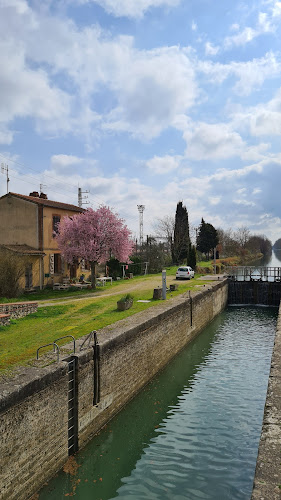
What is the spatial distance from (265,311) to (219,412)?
20.5 m

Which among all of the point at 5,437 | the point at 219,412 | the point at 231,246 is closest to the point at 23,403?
the point at 5,437

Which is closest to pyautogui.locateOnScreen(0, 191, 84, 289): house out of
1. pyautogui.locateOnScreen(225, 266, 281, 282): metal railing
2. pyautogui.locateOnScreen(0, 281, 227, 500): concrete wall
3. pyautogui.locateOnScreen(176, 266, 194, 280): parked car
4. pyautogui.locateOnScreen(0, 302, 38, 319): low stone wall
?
pyautogui.locateOnScreen(0, 302, 38, 319): low stone wall

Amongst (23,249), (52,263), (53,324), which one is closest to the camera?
(53,324)

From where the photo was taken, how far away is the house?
24.8 metres

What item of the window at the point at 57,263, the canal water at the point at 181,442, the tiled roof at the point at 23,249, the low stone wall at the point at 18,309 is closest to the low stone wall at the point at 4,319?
the low stone wall at the point at 18,309

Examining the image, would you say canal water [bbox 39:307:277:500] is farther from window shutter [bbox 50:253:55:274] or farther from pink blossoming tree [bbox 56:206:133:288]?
window shutter [bbox 50:253:55:274]

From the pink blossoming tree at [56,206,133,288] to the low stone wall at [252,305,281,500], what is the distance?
18616mm

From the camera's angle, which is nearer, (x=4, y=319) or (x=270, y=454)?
(x=270, y=454)

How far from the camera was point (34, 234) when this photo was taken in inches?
1000

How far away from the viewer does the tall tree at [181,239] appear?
53.8 m

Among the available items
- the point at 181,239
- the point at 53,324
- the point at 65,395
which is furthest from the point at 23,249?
the point at 181,239

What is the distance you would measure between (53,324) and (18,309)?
233cm

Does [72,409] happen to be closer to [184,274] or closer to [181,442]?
[181,442]

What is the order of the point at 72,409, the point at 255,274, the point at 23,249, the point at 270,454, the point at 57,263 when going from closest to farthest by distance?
the point at 270,454 → the point at 72,409 → the point at 23,249 → the point at 57,263 → the point at 255,274
